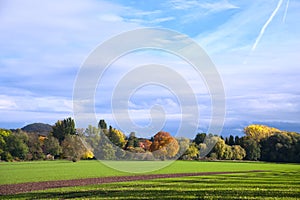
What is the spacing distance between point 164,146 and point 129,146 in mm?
13665

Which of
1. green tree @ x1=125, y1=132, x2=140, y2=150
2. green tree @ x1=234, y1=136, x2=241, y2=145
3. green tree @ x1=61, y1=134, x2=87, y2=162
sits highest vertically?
green tree @ x1=234, y1=136, x2=241, y2=145

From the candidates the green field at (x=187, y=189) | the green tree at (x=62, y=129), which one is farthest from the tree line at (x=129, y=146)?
the green field at (x=187, y=189)

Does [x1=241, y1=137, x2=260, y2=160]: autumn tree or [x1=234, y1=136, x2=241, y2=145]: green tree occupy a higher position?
[x1=234, y1=136, x2=241, y2=145]: green tree

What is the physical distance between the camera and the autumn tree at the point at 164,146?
10369cm

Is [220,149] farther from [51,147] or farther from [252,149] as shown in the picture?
[51,147]

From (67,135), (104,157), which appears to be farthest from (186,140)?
(67,135)

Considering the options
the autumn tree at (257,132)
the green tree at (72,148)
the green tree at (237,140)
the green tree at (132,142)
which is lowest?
the green tree at (72,148)

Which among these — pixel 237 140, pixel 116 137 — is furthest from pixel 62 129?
pixel 237 140

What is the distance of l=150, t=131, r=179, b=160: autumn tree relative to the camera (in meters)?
104

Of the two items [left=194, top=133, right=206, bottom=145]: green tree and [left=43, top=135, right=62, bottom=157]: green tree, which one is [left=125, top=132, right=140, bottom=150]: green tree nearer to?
[left=43, top=135, right=62, bottom=157]: green tree

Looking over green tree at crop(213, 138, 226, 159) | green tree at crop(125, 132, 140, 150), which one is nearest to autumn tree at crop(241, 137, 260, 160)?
green tree at crop(213, 138, 226, 159)

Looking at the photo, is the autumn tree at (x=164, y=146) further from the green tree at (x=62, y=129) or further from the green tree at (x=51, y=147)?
the green tree at (x=62, y=129)

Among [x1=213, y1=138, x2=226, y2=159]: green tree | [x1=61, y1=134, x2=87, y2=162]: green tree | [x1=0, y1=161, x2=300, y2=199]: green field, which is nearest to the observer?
[x1=0, y1=161, x2=300, y2=199]: green field

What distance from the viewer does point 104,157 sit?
107 m
